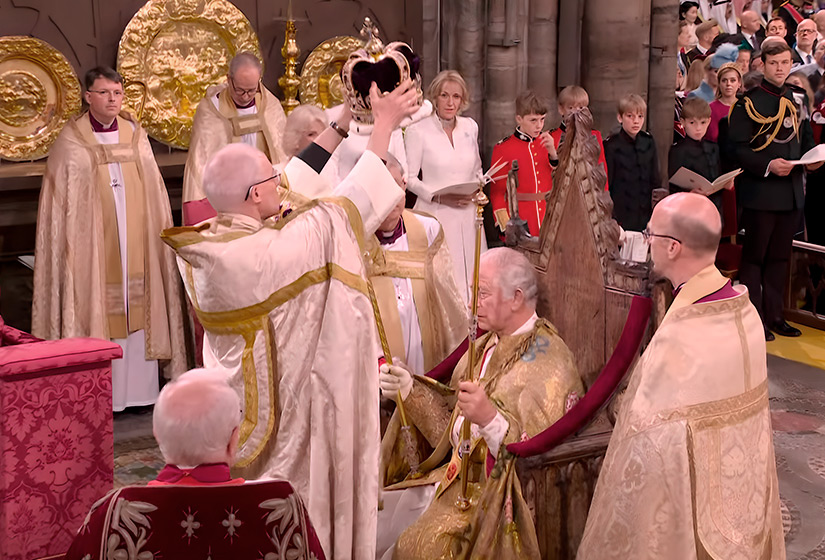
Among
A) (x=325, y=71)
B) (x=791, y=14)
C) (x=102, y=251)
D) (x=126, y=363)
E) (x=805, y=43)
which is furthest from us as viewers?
(x=791, y=14)

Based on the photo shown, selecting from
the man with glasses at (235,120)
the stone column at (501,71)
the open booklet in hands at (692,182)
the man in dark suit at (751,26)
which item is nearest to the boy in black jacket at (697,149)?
the open booklet in hands at (692,182)

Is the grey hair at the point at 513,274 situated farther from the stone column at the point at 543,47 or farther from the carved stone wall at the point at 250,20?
the stone column at the point at 543,47

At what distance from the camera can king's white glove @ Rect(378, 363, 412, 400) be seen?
4.23 metres

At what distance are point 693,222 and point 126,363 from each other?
421 cm

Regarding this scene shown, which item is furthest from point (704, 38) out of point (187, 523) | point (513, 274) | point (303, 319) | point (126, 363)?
point (187, 523)

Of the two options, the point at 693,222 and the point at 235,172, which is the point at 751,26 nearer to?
the point at 693,222

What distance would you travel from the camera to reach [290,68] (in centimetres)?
792

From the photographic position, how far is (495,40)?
333 inches

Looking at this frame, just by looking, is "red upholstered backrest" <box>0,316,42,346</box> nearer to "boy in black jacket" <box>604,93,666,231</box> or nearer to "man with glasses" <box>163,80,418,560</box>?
"man with glasses" <box>163,80,418,560</box>

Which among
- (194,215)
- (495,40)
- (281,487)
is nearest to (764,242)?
(495,40)

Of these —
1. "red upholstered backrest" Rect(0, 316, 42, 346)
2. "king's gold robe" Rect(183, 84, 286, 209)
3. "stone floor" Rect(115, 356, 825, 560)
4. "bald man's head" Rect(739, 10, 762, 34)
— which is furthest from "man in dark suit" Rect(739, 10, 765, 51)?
"red upholstered backrest" Rect(0, 316, 42, 346)

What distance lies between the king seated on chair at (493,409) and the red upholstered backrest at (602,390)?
3.5 inches

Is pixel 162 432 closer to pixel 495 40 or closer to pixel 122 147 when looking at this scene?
pixel 122 147

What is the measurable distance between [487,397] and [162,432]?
1502 millimetres
